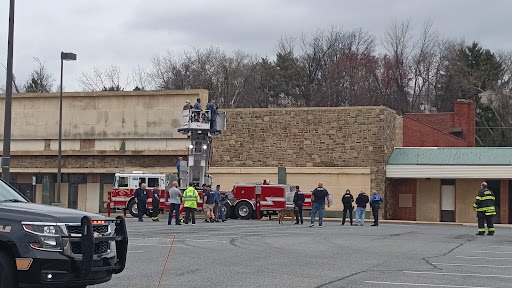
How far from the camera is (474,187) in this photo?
147 ft

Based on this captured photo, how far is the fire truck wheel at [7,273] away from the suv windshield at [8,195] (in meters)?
1.31

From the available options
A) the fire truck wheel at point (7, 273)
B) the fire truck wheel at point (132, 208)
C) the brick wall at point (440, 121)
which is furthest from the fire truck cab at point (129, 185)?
the fire truck wheel at point (7, 273)

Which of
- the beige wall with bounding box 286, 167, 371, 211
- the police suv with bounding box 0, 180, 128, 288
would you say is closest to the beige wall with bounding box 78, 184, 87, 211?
the beige wall with bounding box 286, 167, 371, 211

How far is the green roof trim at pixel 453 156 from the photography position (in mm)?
43969

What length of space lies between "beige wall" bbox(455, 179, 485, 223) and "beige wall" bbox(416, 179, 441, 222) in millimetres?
1048

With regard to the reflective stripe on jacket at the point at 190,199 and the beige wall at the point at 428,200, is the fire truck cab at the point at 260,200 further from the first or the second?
the beige wall at the point at 428,200

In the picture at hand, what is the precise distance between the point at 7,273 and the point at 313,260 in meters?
8.21

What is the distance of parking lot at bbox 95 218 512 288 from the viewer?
1306 cm

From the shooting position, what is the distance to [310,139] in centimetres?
4541

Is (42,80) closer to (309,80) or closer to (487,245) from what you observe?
(309,80)

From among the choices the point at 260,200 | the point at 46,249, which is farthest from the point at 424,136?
the point at 46,249

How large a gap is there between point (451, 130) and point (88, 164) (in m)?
24.7

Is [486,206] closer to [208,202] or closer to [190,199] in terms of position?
[190,199]

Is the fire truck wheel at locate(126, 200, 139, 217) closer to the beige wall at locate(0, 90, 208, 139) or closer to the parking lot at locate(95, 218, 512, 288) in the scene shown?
the beige wall at locate(0, 90, 208, 139)
